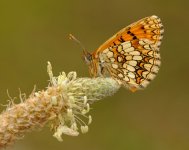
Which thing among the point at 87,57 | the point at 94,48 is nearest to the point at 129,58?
the point at 87,57

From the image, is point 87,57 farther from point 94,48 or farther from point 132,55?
point 94,48

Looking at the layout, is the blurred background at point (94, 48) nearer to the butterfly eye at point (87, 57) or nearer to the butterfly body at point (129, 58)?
the butterfly body at point (129, 58)

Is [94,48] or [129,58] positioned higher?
[129,58]

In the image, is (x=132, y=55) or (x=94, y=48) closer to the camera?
(x=132, y=55)

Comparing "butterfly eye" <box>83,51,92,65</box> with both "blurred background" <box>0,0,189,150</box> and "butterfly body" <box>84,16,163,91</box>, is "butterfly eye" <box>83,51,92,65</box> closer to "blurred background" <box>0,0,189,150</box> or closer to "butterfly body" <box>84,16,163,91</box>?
"butterfly body" <box>84,16,163,91</box>

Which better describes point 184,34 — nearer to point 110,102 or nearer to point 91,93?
point 110,102

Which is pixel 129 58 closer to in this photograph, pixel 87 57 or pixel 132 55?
pixel 132 55

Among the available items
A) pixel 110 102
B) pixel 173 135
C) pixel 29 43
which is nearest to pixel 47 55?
pixel 29 43
